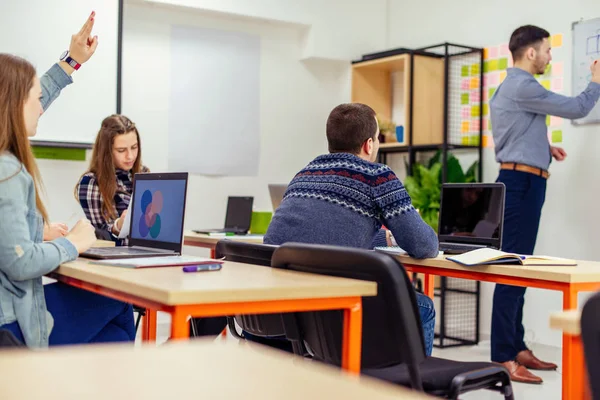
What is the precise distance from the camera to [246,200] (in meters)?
4.48

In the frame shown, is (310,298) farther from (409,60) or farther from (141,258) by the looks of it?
(409,60)

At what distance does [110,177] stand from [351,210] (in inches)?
59.6

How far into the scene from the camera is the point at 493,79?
4957 millimetres

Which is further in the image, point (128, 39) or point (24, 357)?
point (128, 39)

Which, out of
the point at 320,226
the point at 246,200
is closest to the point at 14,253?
the point at 320,226

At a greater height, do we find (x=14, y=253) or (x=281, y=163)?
(x=281, y=163)

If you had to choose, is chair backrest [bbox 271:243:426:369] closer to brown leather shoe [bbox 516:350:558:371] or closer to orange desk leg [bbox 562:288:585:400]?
orange desk leg [bbox 562:288:585:400]

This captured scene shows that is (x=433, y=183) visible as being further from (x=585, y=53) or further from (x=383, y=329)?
(x=383, y=329)

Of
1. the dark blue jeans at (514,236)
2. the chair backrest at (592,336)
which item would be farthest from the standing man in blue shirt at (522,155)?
the chair backrest at (592,336)

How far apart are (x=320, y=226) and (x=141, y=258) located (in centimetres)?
56

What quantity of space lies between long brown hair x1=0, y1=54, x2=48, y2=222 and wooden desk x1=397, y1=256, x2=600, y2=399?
1330 mm

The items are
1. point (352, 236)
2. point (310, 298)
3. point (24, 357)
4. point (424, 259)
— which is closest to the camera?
point (24, 357)

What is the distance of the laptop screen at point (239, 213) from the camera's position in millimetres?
4445

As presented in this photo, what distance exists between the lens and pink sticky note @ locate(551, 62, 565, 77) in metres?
4.52
